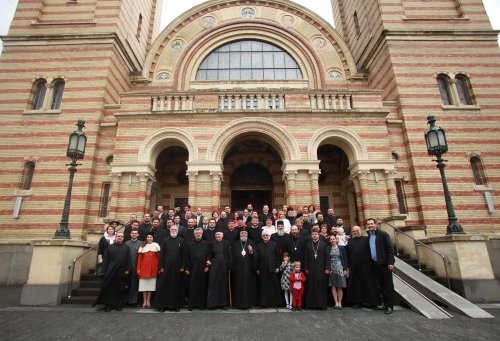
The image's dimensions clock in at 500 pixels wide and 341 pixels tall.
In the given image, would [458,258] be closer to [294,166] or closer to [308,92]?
[294,166]

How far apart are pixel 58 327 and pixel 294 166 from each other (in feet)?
28.6

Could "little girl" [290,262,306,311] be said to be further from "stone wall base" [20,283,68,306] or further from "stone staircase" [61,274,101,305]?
"stone wall base" [20,283,68,306]

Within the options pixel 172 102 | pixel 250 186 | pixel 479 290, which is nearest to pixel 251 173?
pixel 250 186

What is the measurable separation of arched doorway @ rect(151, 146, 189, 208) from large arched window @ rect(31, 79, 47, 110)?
20.6 feet

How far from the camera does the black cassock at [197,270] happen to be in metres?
6.49

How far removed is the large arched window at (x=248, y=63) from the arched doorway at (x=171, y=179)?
17.3ft

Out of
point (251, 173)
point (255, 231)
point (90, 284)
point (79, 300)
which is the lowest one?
point (79, 300)

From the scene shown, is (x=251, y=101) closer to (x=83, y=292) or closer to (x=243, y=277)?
(x=243, y=277)

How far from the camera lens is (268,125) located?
1184 centimetres

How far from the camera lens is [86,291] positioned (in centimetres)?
755

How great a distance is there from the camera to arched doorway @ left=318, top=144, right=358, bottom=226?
545 inches

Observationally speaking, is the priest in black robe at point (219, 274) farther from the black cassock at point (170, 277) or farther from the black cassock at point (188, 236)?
the black cassock at point (170, 277)

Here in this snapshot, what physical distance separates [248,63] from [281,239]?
12901 mm

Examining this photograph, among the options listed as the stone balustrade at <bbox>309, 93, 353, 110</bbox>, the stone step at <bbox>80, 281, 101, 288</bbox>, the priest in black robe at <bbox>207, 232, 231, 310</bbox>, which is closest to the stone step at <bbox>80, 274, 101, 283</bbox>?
the stone step at <bbox>80, 281, 101, 288</bbox>
